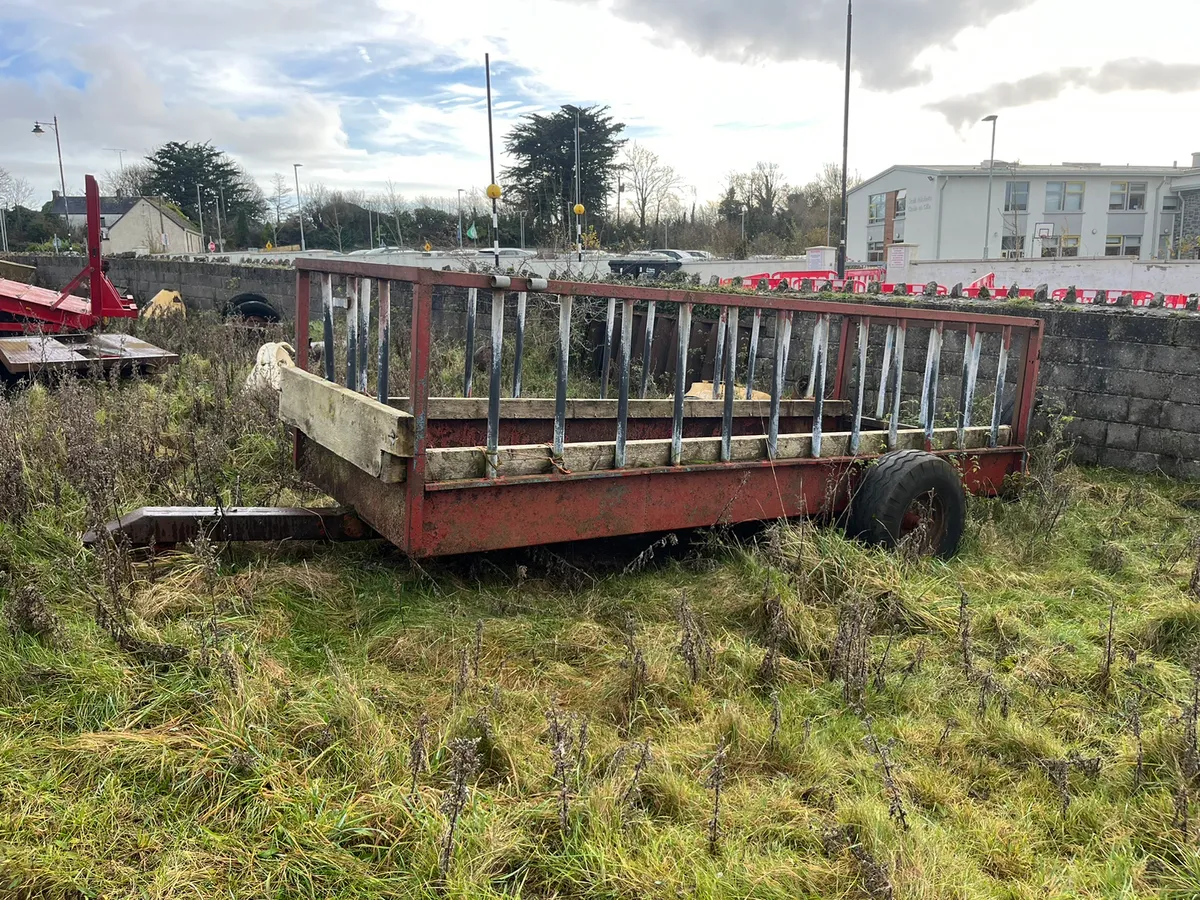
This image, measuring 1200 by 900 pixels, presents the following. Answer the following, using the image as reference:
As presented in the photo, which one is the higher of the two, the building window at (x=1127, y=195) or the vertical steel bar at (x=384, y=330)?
the building window at (x=1127, y=195)

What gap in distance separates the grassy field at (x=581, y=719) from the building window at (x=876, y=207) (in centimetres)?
4844

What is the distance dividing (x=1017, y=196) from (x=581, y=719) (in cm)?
5074

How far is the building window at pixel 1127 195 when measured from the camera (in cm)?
4825

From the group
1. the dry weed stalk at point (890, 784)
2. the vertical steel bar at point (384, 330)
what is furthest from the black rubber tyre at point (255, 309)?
the dry weed stalk at point (890, 784)

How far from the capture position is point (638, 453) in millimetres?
4195

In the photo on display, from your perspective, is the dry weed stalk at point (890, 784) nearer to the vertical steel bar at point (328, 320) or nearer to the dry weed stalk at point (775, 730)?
the dry weed stalk at point (775, 730)

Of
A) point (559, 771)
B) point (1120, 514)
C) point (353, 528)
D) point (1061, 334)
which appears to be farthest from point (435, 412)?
point (1061, 334)

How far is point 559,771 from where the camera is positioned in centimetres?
252

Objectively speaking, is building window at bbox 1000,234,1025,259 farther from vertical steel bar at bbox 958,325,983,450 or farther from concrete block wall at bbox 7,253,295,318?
vertical steel bar at bbox 958,325,983,450

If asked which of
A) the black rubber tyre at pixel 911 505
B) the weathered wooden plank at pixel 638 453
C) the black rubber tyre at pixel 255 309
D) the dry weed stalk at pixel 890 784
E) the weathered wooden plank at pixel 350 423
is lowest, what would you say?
the dry weed stalk at pixel 890 784

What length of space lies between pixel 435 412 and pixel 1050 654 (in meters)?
3.33

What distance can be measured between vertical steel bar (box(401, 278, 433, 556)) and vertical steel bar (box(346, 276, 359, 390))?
889 millimetres

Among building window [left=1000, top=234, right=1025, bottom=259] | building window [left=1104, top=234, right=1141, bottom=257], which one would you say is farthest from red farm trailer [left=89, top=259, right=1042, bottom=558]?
building window [left=1104, top=234, right=1141, bottom=257]

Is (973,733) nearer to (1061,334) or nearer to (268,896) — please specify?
(268,896)
